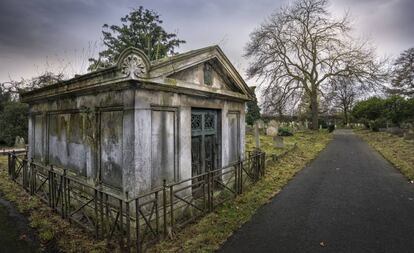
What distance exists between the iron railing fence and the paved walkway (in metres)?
1.15

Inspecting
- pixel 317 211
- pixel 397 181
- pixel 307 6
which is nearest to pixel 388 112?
pixel 307 6

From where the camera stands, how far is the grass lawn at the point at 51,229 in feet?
14.0

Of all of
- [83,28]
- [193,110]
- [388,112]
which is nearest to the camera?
[193,110]

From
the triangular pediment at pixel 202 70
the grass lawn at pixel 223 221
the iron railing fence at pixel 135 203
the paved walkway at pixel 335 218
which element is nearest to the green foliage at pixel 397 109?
the paved walkway at pixel 335 218

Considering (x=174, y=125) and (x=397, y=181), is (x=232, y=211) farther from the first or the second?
(x=397, y=181)

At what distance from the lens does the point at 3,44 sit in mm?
9305

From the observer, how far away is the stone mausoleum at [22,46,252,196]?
4555mm

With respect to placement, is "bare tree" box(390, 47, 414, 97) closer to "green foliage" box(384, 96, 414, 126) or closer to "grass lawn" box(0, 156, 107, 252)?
"green foliage" box(384, 96, 414, 126)

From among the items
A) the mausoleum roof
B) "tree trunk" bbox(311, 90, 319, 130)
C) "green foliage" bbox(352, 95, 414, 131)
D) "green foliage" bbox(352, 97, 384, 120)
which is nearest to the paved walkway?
the mausoleum roof

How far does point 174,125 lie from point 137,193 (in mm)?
1634

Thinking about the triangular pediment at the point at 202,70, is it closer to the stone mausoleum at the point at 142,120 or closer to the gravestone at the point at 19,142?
the stone mausoleum at the point at 142,120

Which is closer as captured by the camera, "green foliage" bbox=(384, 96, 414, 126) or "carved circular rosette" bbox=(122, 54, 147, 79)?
"carved circular rosette" bbox=(122, 54, 147, 79)

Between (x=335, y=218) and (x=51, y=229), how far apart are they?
6.07 meters

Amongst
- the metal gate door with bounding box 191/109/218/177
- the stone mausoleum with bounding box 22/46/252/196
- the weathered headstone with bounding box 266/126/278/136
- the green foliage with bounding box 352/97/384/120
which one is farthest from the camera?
the green foliage with bounding box 352/97/384/120
